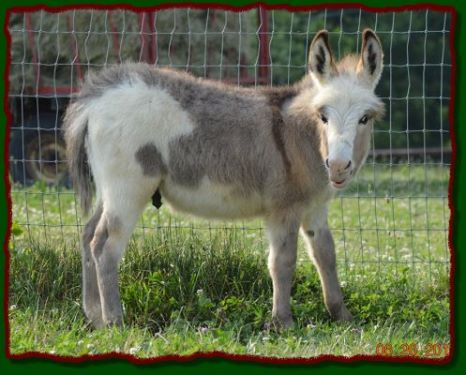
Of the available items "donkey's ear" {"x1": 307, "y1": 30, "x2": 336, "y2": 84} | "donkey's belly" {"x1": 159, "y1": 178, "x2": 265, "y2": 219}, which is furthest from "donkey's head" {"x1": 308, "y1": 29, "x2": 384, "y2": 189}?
"donkey's belly" {"x1": 159, "y1": 178, "x2": 265, "y2": 219}

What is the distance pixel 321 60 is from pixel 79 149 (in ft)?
5.71

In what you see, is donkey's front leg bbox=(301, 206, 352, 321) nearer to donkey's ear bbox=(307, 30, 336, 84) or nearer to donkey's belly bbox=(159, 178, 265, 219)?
donkey's belly bbox=(159, 178, 265, 219)

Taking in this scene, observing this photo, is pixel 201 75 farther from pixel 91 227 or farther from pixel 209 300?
pixel 209 300

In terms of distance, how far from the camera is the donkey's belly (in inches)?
214

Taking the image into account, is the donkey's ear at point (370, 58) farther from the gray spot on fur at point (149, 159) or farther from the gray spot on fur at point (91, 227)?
the gray spot on fur at point (91, 227)

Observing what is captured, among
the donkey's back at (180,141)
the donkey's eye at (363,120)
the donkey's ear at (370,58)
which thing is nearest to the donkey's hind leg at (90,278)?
the donkey's back at (180,141)

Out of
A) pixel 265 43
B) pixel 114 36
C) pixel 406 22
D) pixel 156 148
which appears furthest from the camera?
pixel 406 22

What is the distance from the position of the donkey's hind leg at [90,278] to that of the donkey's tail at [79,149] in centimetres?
12

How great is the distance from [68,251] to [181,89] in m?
1.55

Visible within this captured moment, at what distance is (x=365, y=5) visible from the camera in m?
5.09

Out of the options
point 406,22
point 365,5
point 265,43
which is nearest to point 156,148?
point 365,5

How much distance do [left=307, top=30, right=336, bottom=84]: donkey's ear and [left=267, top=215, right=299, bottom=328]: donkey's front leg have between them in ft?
3.15

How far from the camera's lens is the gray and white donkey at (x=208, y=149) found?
17.4 ft

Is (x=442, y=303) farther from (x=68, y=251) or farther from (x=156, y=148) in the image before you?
(x=68, y=251)
